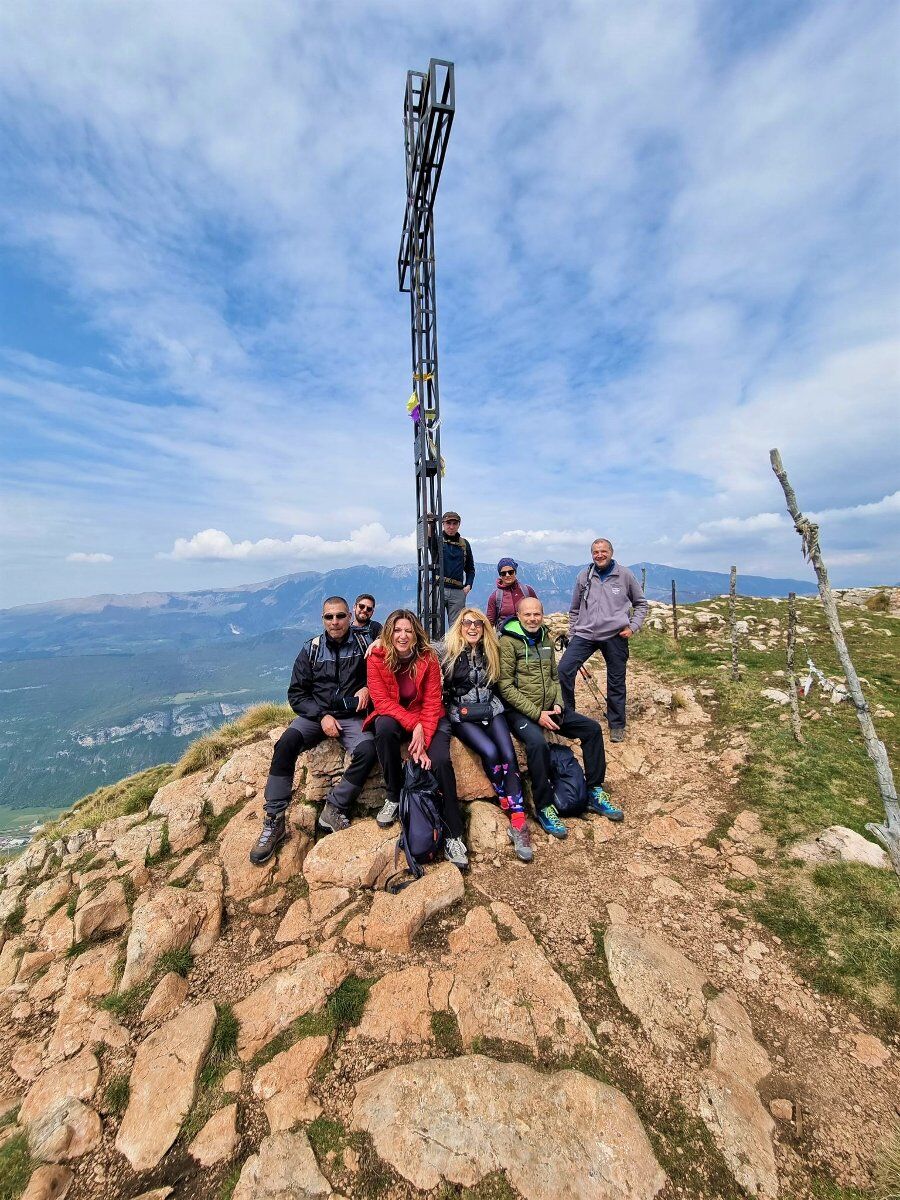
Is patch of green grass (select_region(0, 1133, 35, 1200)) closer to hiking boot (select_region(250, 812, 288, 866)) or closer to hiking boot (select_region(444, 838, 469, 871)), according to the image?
hiking boot (select_region(250, 812, 288, 866))

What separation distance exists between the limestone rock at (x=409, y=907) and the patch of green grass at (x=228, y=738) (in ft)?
15.7

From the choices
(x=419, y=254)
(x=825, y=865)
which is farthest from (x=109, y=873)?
(x=419, y=254)

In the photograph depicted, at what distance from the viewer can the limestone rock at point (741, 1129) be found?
9.19ft

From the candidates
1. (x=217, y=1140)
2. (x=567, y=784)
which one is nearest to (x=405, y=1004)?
(x=217, y=1140)

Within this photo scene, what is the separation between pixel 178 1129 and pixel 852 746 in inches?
372

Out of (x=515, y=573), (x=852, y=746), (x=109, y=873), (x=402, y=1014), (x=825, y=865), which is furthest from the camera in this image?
(x=515, y=573)

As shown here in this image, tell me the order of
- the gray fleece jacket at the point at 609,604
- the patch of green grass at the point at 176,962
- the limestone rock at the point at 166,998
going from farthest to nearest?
the gray fleece jacket at the point at 609,604
the patch of green grass at the point at 176,962
the limestone rock at the point at 166,998

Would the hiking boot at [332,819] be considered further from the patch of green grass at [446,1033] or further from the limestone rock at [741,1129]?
the limestone rock at [741,1129]

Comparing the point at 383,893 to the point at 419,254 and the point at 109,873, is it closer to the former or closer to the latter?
the point at 109,873

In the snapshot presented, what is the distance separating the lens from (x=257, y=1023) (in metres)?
3.97

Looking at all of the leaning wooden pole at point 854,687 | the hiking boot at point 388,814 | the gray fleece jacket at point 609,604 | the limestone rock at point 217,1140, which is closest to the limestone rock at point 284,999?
the limestone rock at point 217,1140

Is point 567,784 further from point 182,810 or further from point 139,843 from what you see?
point 139,843

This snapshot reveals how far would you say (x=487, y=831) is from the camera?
19.6 feet

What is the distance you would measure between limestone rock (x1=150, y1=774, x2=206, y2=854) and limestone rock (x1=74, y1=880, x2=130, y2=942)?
31.0 inches
